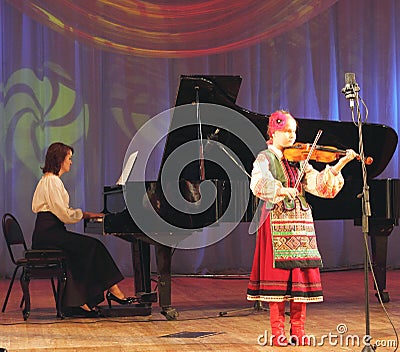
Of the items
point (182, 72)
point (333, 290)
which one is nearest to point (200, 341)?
point (333, 290)

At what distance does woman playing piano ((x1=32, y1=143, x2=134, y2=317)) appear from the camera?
5.21m

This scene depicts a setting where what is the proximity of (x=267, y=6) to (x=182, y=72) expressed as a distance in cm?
125

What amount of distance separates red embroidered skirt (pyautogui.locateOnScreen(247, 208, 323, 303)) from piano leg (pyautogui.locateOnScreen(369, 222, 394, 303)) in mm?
2057

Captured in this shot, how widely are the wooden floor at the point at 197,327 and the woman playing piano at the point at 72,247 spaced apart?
0.52ft

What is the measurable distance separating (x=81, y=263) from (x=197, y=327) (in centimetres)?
102

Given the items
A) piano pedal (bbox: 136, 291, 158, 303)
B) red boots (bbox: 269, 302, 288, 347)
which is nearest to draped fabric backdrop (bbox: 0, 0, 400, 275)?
piano pedal (bbox: 136, 291, 158, 303)

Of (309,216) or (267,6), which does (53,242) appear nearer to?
(309,216)

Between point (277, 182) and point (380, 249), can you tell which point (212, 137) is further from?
point (380, 249)

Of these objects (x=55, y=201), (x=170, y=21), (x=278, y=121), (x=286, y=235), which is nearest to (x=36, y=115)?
(x=170, y=21)

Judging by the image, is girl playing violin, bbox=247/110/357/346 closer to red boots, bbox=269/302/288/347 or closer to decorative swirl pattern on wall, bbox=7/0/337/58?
red boots, bbox=269/302/288/347

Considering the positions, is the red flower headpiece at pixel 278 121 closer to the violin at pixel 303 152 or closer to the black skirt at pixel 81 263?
the violin at pixel 303 152

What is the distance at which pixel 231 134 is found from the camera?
17.3 ft

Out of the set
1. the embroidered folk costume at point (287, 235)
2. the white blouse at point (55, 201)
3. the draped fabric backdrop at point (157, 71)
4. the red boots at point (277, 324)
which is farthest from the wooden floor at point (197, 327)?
the draped fabric backdrop at point (157, 71)

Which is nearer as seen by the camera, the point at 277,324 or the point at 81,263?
the point at 277,324
